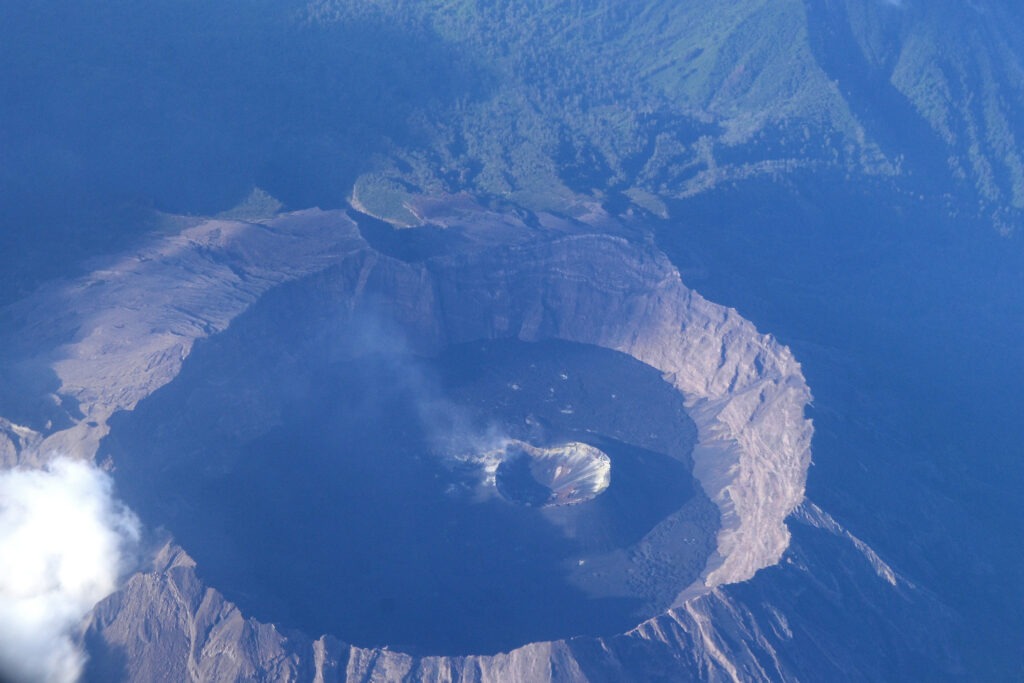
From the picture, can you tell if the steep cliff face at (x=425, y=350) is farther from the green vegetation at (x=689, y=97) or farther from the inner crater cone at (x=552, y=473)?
the green vegetation at (x=689, y=97)

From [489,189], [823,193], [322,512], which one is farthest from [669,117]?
[322,512]

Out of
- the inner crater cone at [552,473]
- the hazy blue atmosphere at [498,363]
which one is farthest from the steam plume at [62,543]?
the inner crater cone at [552,473]

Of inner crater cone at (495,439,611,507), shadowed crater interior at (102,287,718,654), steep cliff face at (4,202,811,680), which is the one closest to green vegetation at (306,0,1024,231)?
steep cliff face at (4,202,811,680)

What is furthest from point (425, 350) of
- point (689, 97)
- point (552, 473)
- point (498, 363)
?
point (689, 97)

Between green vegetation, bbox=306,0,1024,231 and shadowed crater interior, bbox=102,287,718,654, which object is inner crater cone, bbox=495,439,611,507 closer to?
shadowed crater interior, bbox=102,287,718,654

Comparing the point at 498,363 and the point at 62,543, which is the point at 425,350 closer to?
the point at 498,363
